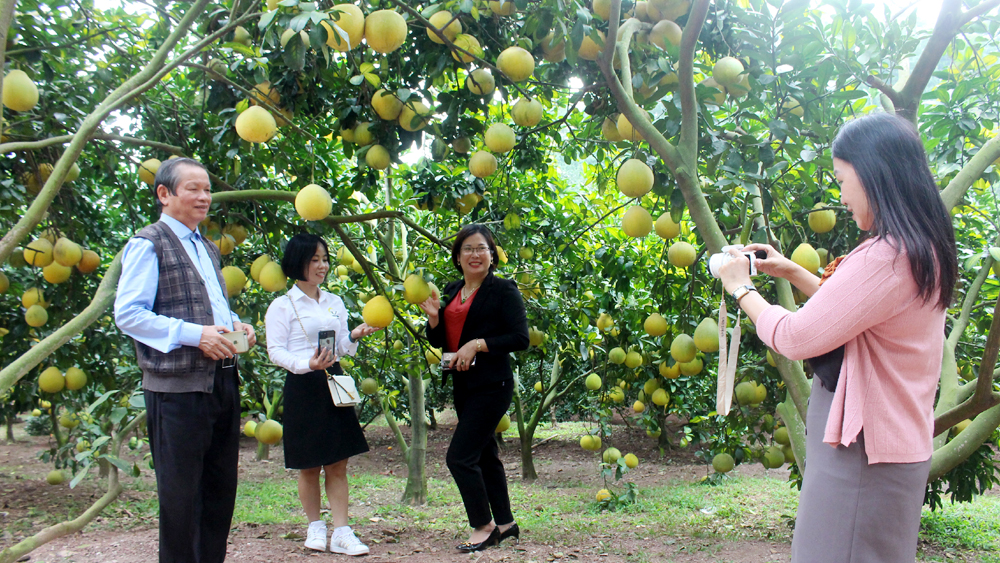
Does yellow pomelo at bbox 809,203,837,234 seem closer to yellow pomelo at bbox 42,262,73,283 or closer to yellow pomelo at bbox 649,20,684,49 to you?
yellow pomelo at bbox 649,20,684,49

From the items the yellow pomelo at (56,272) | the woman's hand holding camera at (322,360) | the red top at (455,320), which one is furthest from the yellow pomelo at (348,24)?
the yellow pomelo at (56,272)

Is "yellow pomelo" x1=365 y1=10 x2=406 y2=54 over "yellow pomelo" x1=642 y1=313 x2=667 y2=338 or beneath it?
over

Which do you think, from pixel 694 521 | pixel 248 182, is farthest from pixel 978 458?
pixel 248 182

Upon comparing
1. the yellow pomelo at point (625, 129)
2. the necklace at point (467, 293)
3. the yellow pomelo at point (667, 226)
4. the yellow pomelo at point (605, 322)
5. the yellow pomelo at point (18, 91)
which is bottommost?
the yellow pomelo at point (605, 322)

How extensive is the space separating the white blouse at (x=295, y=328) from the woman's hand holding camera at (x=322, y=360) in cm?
12

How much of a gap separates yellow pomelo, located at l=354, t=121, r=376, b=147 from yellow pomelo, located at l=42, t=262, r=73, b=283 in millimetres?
1623

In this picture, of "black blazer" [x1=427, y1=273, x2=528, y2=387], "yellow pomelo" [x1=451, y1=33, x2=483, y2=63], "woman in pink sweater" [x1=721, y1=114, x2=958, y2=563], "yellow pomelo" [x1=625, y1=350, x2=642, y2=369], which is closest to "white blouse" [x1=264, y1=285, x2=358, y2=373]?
"black blazer" [x1=427, y1=273, x2=528, y2=387]

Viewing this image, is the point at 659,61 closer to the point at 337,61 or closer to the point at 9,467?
the point at 337,61

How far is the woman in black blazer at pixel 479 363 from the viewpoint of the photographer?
10.6 feet

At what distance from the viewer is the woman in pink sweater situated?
1.37 metres

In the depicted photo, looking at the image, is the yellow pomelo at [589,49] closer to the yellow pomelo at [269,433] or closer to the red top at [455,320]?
the red top at [455,320]

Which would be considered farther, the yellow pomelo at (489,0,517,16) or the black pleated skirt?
the black pleated skirt

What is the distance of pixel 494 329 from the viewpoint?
340 cm

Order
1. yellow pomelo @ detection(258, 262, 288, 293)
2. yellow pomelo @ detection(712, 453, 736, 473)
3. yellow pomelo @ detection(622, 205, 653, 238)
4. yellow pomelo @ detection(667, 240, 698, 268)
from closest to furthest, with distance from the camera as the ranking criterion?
yellow pomelo @ detection(622, 205, 653, 238) < yellow pomelo @ detection(667, 240, 698, 268) < yellow pomelo @ detection(258, 262, 288, 293) < yellow pomelo @ detection(712, 453, 736, 473)
